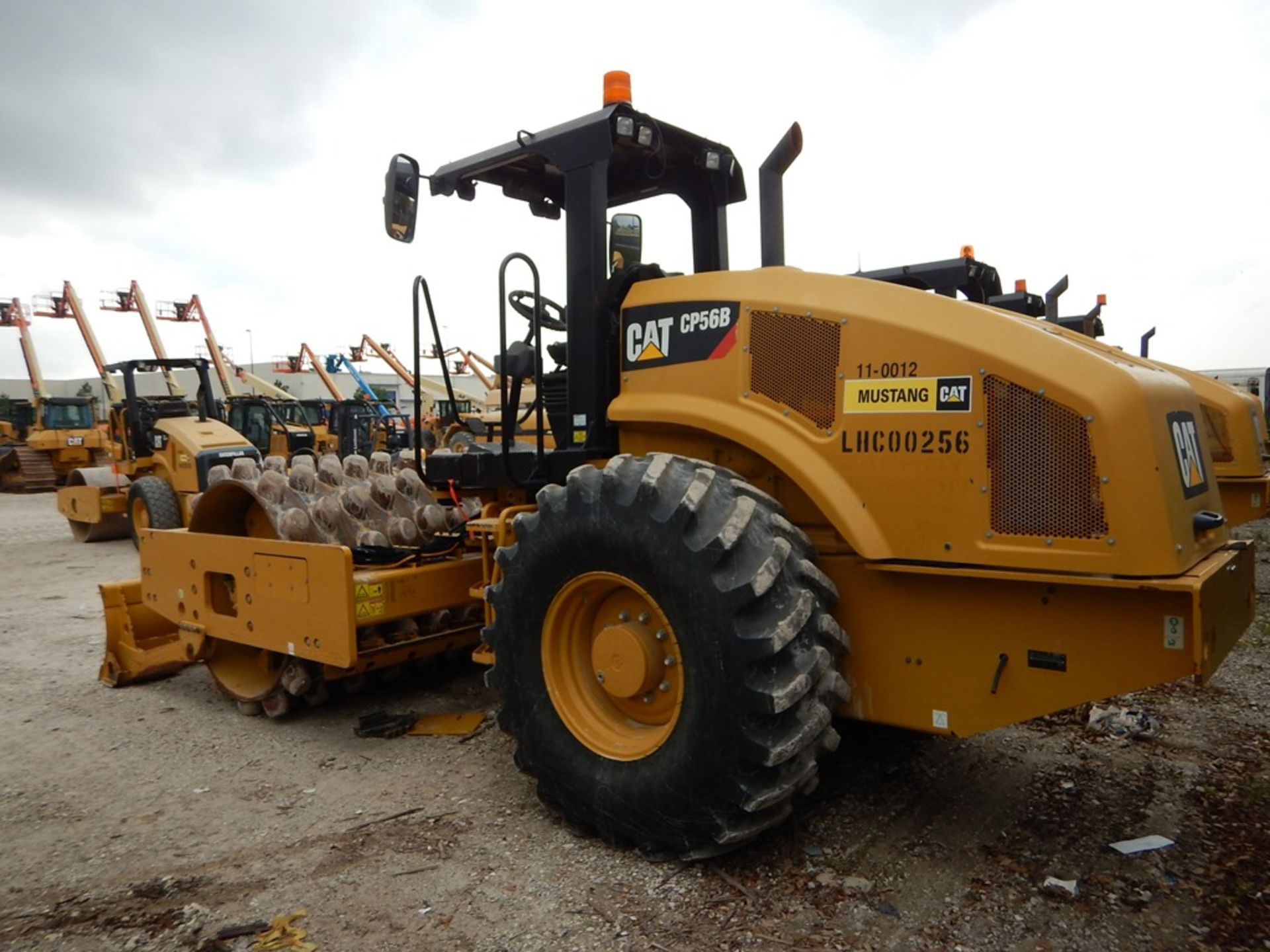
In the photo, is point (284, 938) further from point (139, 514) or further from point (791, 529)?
point (139, 514)

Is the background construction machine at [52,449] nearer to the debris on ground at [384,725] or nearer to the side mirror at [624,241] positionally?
the debris on ground at [384,725]

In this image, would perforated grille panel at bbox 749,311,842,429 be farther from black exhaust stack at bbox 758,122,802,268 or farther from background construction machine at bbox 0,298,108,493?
background construction machine at bbox 0,298,108,493

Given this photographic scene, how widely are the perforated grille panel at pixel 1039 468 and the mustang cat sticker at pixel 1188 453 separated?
0.31 m

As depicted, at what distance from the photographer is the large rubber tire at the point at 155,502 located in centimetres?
1178

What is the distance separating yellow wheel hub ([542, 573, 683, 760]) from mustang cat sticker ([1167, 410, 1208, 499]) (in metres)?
1.58

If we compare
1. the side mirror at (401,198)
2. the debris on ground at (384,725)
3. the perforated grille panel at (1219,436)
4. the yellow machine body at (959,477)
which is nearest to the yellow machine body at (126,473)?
the debris on ground at (384,725)

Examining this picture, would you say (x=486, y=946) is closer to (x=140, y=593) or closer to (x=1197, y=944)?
(x=1197, y=944)

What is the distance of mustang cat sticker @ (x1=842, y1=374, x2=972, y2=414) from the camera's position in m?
2.81

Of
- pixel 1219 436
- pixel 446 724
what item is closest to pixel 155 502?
pixel 446 724

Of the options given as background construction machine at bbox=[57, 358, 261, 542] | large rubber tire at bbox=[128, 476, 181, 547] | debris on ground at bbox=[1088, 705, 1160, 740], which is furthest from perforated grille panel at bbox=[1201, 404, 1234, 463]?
large rubber tire at bbox=[128, 476, 181, 547]

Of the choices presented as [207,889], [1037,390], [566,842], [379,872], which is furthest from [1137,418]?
[207,889]

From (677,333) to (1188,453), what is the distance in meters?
1.73

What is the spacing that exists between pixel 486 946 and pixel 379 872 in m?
0.64

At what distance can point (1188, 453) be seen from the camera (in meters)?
2.91
